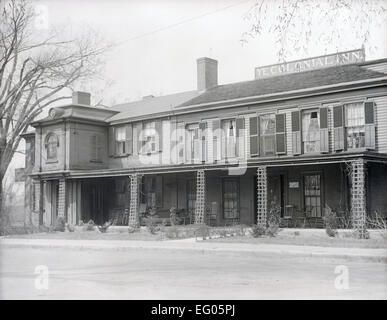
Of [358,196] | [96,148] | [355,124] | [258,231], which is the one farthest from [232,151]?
[96,148]

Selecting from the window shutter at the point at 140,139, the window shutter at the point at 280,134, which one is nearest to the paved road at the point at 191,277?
the window shutter at the point at 280,134

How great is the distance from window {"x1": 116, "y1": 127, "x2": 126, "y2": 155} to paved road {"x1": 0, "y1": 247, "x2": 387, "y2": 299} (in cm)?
1521

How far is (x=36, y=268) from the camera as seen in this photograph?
41.5ft

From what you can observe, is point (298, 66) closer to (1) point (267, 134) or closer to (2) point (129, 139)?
(1) point (267, 134)

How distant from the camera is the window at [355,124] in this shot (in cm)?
2117

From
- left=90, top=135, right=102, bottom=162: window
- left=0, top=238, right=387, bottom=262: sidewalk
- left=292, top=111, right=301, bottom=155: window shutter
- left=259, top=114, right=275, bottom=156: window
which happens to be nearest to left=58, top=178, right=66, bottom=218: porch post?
left=90, top=135, right=102, bottom=162: window

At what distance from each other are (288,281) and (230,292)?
1650 millimetres

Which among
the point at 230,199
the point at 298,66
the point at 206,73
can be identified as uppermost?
the point at 206,73

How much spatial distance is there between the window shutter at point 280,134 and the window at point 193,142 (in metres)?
4.50

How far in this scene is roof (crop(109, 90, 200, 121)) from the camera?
96.5ft

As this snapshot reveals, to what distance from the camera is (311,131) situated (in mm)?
22641

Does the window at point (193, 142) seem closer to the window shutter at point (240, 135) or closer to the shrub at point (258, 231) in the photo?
the window shutter at point (240, 135)

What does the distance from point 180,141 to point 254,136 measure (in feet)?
15.0
